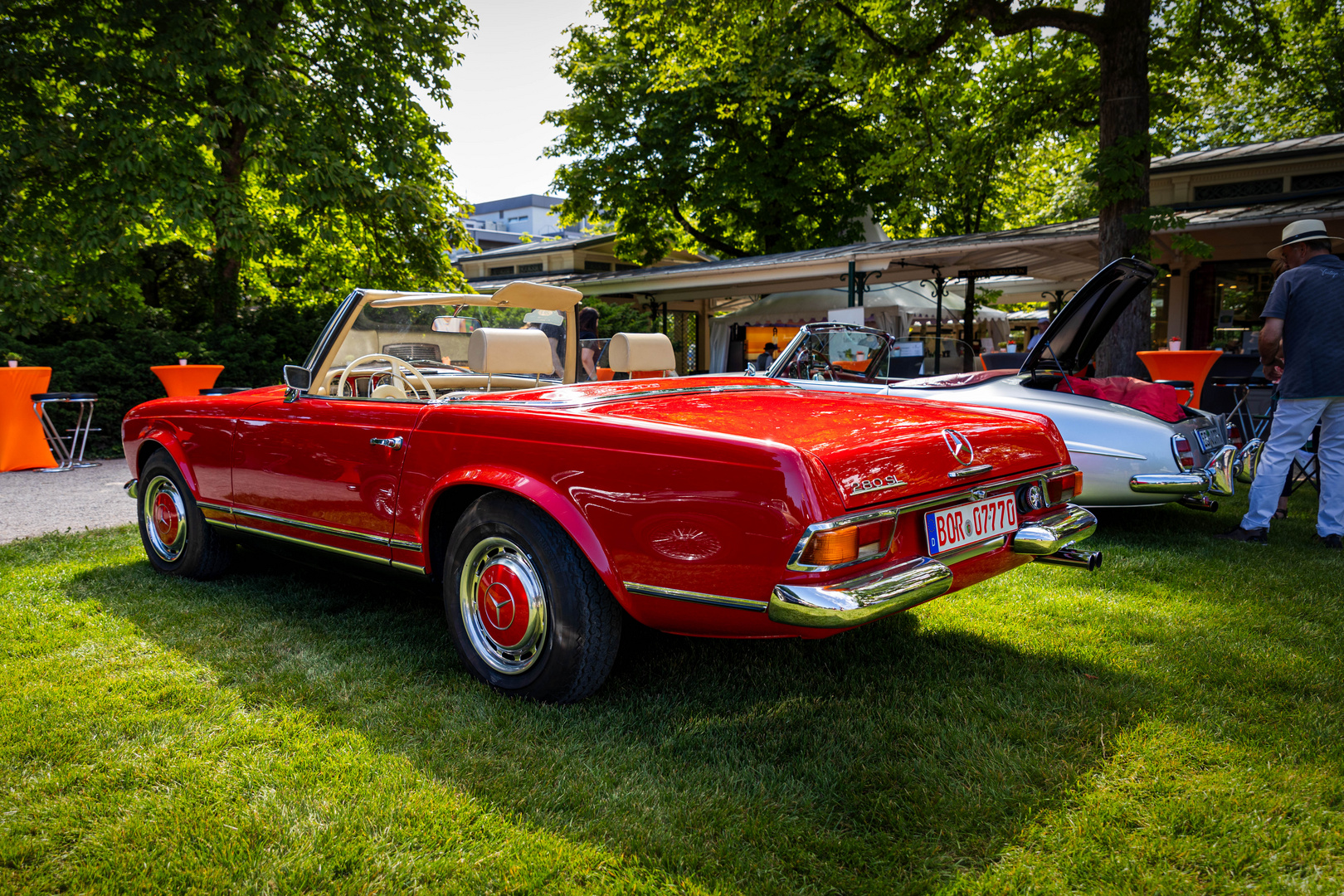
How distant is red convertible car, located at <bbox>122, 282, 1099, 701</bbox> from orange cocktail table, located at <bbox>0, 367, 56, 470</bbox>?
6051mm

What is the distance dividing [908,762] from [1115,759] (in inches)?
23.3

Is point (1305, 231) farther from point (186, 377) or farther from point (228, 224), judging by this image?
point (228, 224)

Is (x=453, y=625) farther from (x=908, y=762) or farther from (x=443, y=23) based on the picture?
(x=443, y=23)

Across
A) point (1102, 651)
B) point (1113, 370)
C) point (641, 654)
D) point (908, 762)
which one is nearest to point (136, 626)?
point (641, 654)

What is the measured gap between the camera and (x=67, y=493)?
7.26 meters

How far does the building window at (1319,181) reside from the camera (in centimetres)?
1321

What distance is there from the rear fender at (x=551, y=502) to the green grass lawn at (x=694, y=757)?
0.52m

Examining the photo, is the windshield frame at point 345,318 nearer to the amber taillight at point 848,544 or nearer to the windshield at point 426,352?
the windshield at point 426,352

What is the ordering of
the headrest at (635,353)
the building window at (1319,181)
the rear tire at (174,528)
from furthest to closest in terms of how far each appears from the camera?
the building window at (1319,181) → the rear tire at (174,528) → the headrest at (635,353)

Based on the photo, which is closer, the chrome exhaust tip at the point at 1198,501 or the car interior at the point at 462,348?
the car interior at the point at 462,348

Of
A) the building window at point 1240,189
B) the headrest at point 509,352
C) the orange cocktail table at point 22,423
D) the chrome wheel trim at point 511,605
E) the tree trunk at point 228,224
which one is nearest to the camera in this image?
the chrome wheel trim at point 511,605

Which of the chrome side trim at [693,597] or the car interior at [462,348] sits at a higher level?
the car interior at [462,348]

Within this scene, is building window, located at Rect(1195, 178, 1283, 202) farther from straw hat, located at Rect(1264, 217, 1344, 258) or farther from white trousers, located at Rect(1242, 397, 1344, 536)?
white trousers, located at Rect(1242, 397, 1344, 536)

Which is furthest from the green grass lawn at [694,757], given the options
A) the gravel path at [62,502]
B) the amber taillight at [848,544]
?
the gravel path at [62,502]
